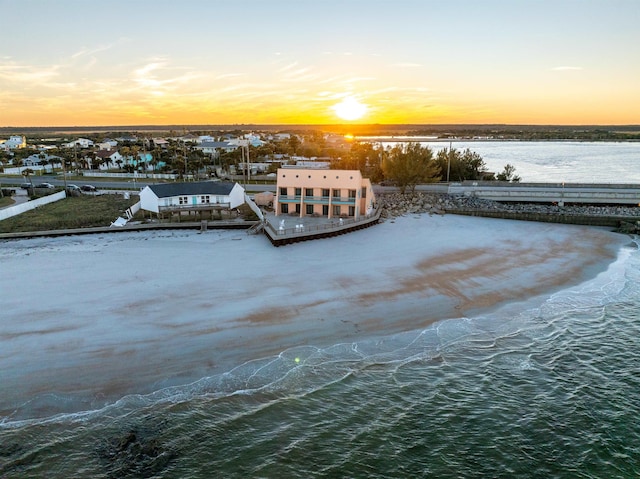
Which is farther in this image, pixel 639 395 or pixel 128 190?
pixel 128 190

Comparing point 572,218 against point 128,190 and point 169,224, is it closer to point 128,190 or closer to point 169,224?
point 169,224

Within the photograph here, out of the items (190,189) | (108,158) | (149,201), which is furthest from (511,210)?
(108,158)

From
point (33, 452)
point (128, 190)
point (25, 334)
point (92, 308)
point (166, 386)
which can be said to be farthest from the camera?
point (128, 190)

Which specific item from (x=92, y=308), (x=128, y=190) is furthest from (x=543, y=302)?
(x=128, y=190)

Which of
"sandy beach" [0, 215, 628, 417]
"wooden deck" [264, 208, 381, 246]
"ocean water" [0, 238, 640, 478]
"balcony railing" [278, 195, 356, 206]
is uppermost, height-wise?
"balcony railing" [278, 195, 356, 206]

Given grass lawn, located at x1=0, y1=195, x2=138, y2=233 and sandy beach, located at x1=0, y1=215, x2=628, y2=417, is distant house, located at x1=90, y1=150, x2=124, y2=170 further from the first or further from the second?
sandy beach, located at x1=0, y1=215, x2=628, y2=417

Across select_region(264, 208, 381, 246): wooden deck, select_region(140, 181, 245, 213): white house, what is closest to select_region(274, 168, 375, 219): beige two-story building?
select_region(264, 208, 381, 246): wooden deck
